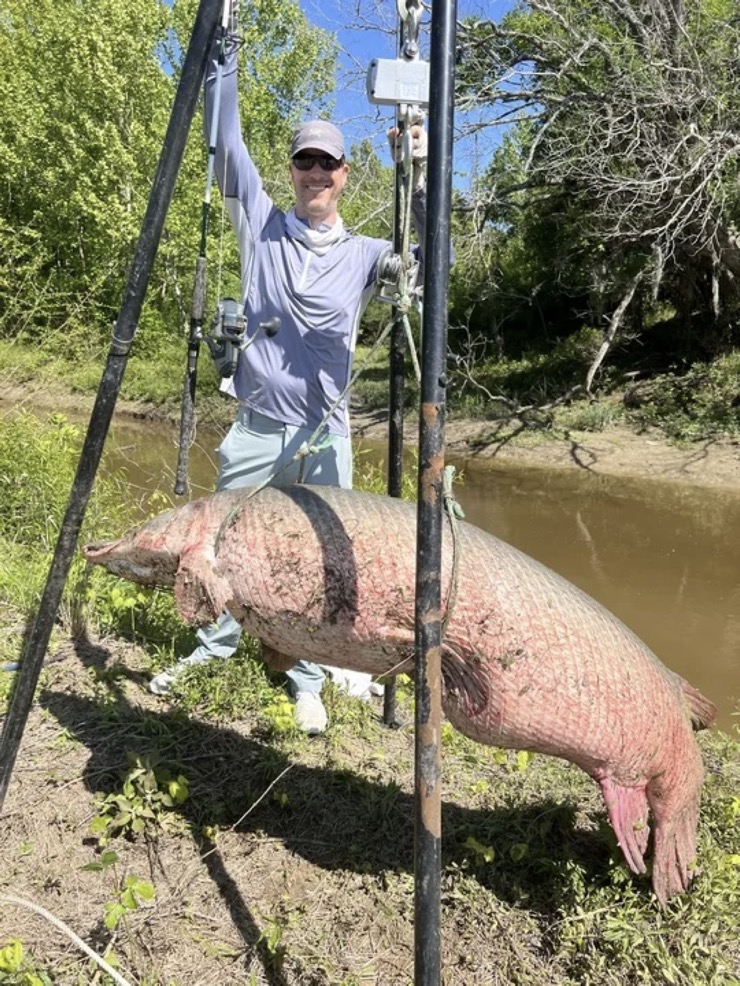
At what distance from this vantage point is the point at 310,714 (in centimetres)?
328

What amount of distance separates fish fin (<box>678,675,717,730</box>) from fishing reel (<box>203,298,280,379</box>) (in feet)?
5.50

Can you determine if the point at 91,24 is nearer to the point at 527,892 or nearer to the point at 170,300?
the point at 170,300

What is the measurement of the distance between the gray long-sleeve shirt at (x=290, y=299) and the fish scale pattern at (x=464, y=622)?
777mm

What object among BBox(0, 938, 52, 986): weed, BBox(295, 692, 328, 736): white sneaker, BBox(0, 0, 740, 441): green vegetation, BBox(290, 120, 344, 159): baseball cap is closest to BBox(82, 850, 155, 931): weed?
BBox(0, 938, 52, 986): weed

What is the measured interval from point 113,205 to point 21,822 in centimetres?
1591

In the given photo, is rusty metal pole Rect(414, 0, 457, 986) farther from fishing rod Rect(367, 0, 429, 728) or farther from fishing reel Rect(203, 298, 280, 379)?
fishing reel Rect(203, 298, 280, 379)

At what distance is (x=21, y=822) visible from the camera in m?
2.62

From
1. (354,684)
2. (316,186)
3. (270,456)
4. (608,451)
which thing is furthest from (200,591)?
(608,451)

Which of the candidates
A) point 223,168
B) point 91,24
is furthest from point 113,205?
point 223,168

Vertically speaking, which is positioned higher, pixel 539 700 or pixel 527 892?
pixel 539 700

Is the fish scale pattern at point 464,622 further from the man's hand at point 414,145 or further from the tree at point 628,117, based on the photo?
the tree at point 628,117

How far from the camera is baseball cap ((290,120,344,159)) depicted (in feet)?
8.66

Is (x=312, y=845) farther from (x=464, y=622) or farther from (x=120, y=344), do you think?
→ (x=120, y=344)

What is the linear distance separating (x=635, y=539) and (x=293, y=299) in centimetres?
535
